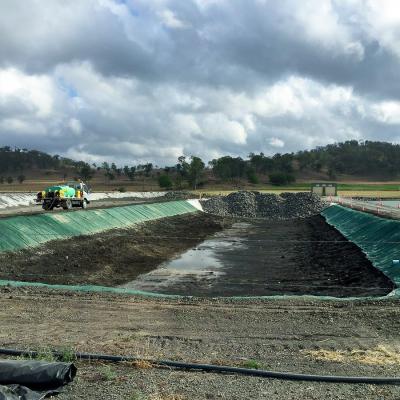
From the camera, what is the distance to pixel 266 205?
240 feet

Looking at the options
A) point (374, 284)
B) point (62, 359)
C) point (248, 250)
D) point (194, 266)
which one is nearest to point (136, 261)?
point (194, 266)

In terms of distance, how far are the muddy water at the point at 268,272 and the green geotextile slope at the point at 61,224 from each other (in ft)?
19.9

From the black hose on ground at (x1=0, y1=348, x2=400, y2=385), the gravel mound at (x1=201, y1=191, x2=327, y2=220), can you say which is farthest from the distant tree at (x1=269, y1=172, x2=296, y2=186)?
the black hose on ground at (x1=0, y1=348, x2=400, y2=385)

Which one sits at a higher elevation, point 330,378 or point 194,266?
point 330,378

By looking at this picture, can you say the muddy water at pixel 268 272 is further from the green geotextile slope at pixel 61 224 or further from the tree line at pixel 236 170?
the tree line at pixel 236 170

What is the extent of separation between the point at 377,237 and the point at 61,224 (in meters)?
18.0

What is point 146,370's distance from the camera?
733cm

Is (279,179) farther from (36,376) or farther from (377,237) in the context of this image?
(36,376)

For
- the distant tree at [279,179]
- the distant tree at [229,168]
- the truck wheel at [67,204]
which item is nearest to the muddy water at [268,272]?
the truck wheel at [67,204]

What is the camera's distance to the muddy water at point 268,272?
62.0 feet

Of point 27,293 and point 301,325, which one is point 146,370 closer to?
point 301,325

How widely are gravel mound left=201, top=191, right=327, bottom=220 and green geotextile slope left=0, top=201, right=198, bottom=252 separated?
21.6m

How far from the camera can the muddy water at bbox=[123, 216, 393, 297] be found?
62.0 ft

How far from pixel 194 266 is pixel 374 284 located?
967 centimetres
